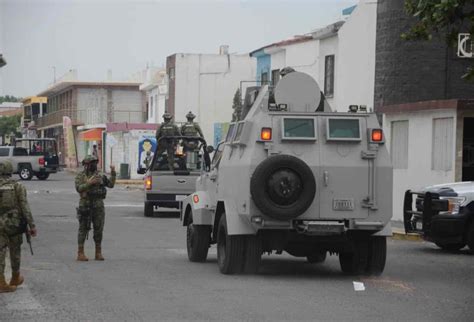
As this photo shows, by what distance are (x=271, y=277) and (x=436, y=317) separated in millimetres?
3687

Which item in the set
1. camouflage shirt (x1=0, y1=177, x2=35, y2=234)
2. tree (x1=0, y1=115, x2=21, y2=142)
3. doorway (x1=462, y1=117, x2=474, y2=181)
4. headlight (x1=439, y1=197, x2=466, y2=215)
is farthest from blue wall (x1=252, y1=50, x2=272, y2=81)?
tree (x1=0, y1=115, x2=21, y2=142)

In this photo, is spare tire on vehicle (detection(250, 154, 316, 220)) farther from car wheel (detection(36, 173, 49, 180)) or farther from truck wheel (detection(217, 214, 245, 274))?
car wheel (detection(36, 173, 49, 180))

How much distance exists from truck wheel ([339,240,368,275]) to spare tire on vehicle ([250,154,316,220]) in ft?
4.61

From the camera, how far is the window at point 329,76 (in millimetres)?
37781

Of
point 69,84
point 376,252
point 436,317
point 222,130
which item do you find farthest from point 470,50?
point 69,84

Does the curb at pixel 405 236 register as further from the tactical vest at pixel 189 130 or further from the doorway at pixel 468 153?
the tactical vest at pixel 189 130

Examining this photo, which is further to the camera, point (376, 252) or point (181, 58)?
point (181, 58)

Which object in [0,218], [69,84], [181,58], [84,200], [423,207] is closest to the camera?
[0,218]

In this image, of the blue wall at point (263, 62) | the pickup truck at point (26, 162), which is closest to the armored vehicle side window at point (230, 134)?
the blue wall at point (263, 62)

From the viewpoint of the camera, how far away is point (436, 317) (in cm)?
1041

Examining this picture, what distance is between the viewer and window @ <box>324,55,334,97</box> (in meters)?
37.8

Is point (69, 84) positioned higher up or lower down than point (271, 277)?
higher up

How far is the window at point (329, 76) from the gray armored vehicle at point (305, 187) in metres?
23.9

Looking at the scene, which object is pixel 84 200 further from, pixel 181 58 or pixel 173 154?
pixel 181 58
